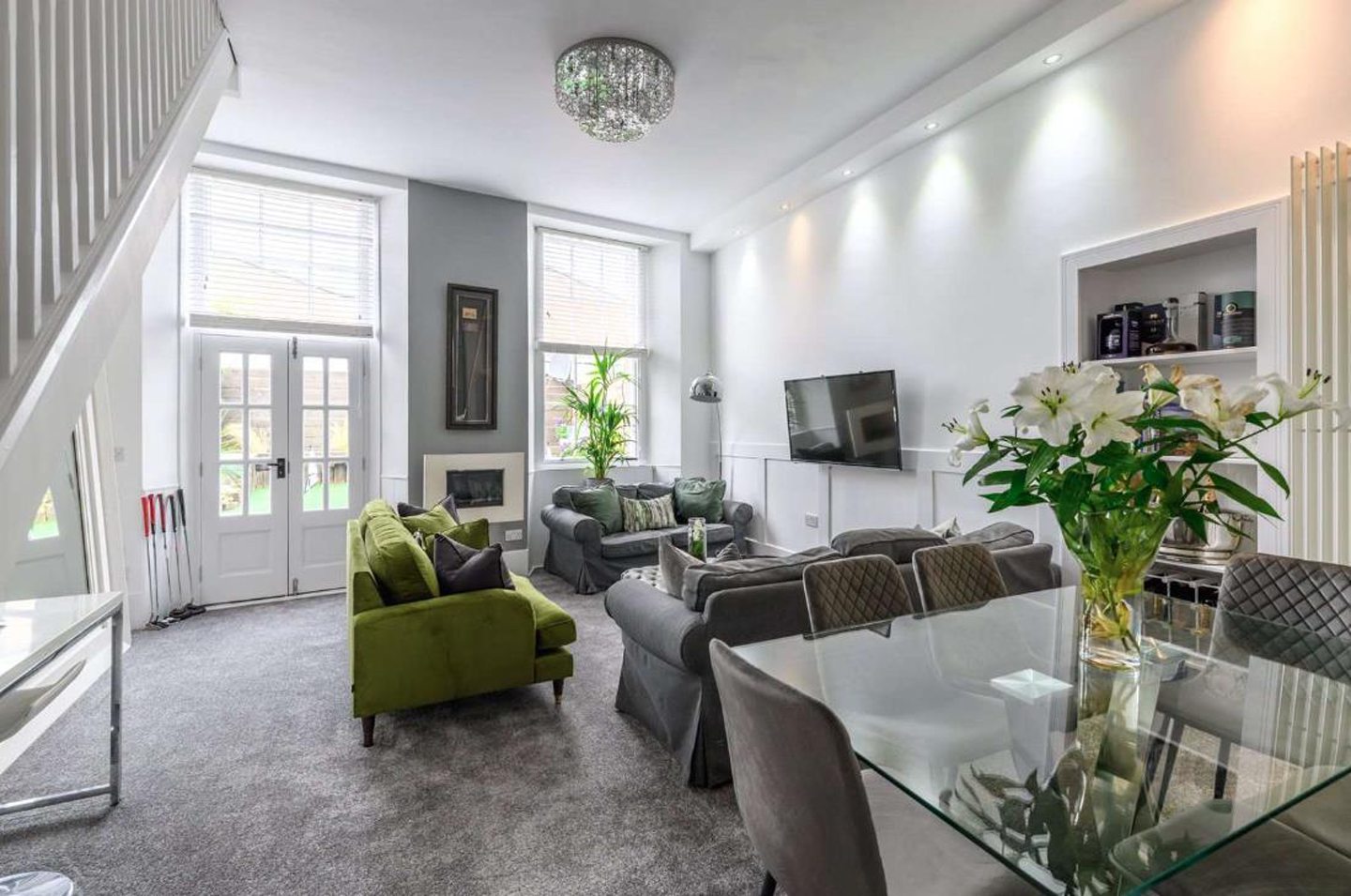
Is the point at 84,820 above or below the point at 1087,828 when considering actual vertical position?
below

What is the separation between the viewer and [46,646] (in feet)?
5.74

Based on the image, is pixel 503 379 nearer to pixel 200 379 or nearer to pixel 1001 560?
pixel 200 379

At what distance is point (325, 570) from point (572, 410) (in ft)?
8.50

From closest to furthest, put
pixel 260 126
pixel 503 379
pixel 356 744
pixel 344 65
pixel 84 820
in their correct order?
1. pixel 84 820
2. pixel 356 744
3. pixel 344 65
4. pixel 260 126
5. pixel 503 379

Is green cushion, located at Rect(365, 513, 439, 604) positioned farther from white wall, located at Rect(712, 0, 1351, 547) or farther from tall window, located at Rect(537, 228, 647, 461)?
tall window, located at Rect(537, 228, 647, 461)

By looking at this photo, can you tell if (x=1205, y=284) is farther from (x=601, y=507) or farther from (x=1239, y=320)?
(x=601, y=507)

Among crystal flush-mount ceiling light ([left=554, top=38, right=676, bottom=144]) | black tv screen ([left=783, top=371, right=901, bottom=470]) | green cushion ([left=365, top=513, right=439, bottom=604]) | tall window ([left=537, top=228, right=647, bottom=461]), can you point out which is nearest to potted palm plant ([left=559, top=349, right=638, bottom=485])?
tall window ([left=537, top=228, right=647, bottom=461])

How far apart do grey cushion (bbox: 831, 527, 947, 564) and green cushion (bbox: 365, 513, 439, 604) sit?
176cm

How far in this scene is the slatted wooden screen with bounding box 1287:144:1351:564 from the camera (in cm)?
242

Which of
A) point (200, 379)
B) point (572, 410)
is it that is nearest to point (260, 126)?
point (200, 379)

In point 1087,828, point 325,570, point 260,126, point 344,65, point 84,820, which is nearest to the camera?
point 1087,828

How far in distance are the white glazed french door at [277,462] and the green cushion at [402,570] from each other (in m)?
2.85

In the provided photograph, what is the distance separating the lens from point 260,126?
4.34 meters

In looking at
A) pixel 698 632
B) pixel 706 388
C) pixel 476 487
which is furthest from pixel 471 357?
pixel 698 632
